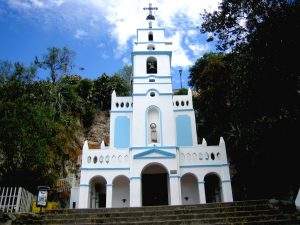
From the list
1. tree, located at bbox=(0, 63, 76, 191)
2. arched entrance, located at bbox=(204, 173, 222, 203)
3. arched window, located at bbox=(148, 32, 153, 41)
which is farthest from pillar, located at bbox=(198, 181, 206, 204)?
arched window, located at bbox=(148, 32, 153, 41)

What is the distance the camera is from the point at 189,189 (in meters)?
21.9

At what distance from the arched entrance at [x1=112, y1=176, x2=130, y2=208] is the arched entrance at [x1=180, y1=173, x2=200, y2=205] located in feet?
11.7

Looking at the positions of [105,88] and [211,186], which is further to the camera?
[105,88]

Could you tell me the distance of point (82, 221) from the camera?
12469 mm

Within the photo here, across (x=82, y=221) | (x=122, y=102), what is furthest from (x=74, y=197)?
(x=82, y=221)

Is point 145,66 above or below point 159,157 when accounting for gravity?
above

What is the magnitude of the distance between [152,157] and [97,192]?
5038mm

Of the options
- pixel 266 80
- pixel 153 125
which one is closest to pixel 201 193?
pixel 153 125

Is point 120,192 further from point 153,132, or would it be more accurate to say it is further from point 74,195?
point 153,132

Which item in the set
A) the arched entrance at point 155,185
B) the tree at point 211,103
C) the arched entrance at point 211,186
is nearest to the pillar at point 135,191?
the arched entrance at point 155,185

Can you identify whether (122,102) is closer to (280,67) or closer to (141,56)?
(141,56)

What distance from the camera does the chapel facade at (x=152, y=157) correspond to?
20.7 meters

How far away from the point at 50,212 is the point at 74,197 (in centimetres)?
850

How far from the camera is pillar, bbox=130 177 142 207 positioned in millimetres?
19891
